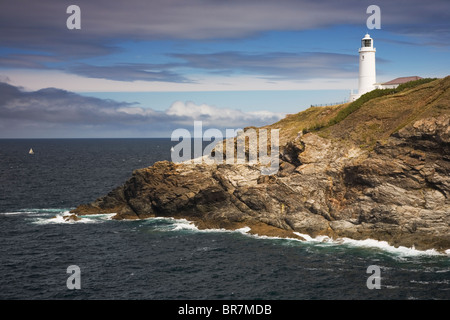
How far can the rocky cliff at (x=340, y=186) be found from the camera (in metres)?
59.5

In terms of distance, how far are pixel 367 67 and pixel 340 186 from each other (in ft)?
129

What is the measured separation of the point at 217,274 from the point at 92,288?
524 inches

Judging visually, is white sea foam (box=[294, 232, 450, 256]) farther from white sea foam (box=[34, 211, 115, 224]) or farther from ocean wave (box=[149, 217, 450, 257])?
white sea foam (box=[34, 211, 115, 224])

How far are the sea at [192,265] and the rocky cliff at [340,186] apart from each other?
272 centimetres

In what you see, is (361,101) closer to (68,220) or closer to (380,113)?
(380,113)

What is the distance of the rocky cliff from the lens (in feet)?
195

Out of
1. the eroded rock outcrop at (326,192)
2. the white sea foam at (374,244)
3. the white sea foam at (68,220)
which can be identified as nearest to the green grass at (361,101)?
the eroded rock outcrop at (326,192)

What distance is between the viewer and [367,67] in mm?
95312

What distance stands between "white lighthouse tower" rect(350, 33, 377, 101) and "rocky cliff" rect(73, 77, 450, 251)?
16.6 metres

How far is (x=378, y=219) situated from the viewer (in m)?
60.4

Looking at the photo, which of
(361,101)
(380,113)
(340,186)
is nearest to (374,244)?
(340,186)

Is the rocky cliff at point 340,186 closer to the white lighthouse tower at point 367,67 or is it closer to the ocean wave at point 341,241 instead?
the ocean wave at point 341,241
